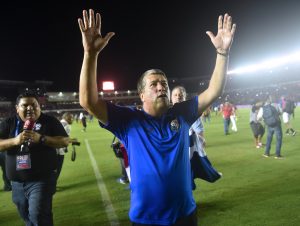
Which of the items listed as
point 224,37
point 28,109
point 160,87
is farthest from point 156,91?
point 28,109

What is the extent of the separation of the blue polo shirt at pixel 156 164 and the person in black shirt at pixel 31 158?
1.58 meters

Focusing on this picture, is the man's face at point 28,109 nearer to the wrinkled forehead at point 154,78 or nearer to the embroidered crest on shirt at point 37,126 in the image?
the embroidered crest on shirt at point 37,126

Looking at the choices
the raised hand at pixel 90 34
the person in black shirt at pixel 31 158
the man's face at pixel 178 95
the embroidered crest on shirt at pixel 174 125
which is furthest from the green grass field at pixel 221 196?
the raised hand at pixel 90 34

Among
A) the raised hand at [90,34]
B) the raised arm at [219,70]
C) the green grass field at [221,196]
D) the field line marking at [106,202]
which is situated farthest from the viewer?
the field line marking at [106,202]

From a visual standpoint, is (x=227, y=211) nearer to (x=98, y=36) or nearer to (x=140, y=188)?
(x=140, y=188)

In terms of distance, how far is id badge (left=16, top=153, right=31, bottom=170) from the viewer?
3.93m

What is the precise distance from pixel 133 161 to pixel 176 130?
1.41ft

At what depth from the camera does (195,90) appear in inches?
4195

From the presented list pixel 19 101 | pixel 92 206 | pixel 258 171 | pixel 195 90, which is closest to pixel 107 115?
pixel 19 101

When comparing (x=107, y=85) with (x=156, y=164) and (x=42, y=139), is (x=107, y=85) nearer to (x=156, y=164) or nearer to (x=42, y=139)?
(x=42, y=139)

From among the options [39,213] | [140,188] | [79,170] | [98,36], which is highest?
[98,36]

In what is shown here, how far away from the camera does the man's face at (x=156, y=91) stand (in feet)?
8.83

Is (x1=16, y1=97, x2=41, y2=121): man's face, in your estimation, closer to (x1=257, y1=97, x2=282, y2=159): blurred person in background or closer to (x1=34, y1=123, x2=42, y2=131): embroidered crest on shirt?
(x1=34, y1=123, x2=42, y2=131): embroidered crest on shirt

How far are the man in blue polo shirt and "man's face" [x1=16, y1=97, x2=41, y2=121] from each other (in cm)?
182
